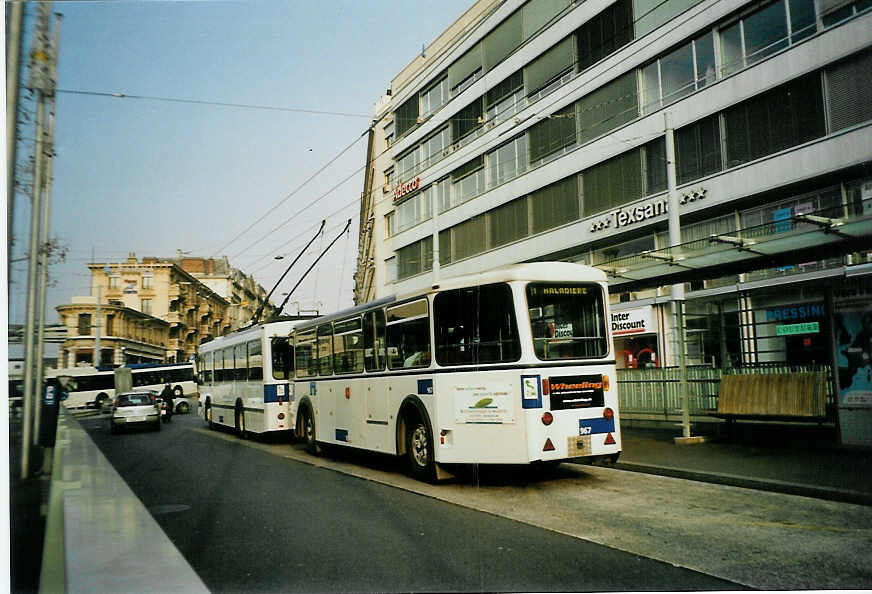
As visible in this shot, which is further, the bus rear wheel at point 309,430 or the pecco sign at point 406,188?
the pecco sign at point 406,188

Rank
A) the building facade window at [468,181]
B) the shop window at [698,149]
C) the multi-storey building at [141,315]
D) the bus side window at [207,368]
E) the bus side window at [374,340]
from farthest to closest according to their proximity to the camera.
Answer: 1. the building facade window at [468,181]
2. the bus side window at [207,368]
3. the shop window at [698,149]
4. the bus side window at [374,340]
5. the multi-storey building at [141,315]

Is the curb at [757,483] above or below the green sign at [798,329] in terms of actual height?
below

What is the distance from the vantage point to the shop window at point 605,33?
82.3 ft

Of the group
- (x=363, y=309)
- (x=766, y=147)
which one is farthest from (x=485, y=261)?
(x=363, y=309)

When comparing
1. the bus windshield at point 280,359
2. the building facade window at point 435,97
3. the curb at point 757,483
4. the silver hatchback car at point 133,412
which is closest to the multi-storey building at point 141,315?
the bus windshield at point 280,359

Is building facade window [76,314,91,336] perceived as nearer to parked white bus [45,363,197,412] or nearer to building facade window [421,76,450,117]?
parked white bus [45,363,197,412]

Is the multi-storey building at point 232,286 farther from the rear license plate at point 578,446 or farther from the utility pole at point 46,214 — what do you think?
the rear license plate at point 578,446

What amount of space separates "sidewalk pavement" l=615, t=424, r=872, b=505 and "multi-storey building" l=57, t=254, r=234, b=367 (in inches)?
338

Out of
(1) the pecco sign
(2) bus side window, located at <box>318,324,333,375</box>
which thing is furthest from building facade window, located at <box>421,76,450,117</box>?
(2) bus side window, located at <box>318,324,333,375</box>

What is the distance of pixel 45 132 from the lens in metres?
7.74

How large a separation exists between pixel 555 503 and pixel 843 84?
1546 cm

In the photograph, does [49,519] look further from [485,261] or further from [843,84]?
[485,261]

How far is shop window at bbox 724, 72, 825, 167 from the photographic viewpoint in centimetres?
1911

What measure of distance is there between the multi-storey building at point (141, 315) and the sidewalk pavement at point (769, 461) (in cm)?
859
